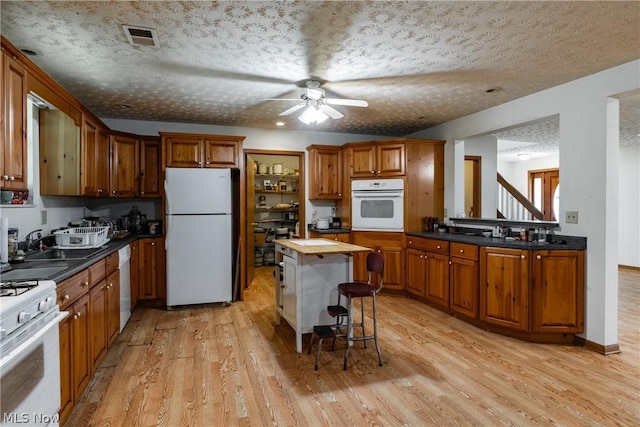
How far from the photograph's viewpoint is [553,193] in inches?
328

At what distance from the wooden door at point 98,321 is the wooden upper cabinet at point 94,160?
1228mm

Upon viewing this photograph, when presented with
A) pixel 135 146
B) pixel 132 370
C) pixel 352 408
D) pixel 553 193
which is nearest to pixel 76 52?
pixel 135 146

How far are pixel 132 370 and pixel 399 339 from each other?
7.39ft

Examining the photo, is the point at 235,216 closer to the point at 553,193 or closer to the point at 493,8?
the point at 493,8

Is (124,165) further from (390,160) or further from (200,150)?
(390,160)

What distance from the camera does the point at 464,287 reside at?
147 inches

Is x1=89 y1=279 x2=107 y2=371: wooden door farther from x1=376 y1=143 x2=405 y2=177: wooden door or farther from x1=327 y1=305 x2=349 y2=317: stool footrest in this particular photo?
x1=376 y1=143 x2=405 y2=177: wooden door

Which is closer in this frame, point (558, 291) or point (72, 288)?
point (72, 288)

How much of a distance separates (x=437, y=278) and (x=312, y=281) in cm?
183

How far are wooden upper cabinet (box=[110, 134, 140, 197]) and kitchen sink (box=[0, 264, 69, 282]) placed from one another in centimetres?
239

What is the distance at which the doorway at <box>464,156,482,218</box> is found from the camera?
558 cm

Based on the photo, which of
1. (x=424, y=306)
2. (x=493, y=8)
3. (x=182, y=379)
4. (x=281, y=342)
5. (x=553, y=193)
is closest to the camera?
(x=493, y=8)

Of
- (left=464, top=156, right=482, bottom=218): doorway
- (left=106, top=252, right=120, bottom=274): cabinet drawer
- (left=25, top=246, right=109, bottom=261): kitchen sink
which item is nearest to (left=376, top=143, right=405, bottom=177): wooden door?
(left=464, top=156, right=482, bottom=218): doorway

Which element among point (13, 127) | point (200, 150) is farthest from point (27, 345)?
point (200, 150)
